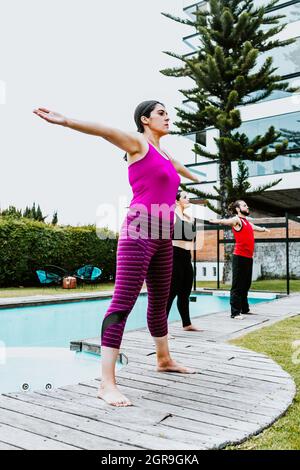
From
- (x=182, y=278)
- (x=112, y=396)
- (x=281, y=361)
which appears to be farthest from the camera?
(x=182, y=278)

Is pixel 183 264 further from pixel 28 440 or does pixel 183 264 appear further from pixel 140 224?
pixel 28 440

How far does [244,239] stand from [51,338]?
2.82 metres

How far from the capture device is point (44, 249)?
12438mm

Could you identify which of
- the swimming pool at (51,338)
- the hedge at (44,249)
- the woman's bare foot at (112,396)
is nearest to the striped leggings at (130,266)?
the woman's bare foot at (112,396)

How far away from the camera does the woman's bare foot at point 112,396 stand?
1.98 metres

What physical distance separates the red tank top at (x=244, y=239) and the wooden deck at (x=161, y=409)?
2.47 meters

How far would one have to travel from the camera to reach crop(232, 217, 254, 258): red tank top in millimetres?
5332

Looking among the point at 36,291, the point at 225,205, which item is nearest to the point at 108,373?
the point at 36,291

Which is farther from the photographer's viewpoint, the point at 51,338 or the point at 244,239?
the point at 51,338

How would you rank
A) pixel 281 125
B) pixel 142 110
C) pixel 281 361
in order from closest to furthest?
pixel 142 110 < pixel 281 361 < pixel 281 125

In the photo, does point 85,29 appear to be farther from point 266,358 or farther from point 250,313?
point 266,358

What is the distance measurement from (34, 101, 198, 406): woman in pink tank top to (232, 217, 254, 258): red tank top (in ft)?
10.1

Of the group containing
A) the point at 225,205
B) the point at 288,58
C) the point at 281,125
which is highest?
the point at 288,58

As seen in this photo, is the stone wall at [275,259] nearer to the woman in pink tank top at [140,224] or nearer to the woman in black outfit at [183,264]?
the woman in black outfit at [183,264]
